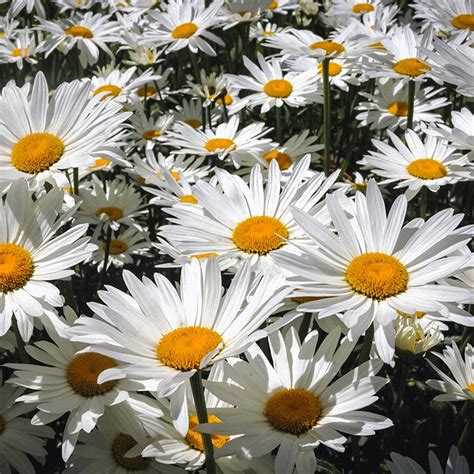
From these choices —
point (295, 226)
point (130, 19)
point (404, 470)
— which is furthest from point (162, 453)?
point (130, 19)

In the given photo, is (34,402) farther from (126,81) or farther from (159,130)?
(126,81)

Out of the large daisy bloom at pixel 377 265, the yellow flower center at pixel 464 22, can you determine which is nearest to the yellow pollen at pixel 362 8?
the yellow flower center at pixel 464 22

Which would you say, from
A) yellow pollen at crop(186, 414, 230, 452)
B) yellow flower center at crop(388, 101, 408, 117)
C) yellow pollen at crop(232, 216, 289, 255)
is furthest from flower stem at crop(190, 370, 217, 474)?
yellow flower center at crop(388, 101, 408, 117)

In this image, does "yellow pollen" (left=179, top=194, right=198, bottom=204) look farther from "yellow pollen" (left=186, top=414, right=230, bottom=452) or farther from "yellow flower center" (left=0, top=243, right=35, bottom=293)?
"yellow pollen" (left=186, top=414, right=230, bottom=452)

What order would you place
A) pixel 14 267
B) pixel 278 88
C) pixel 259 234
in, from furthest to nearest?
1. pixel 278 88
2. pixel 259 234
3. pixel 14 267

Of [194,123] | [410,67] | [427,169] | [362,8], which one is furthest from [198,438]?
[362,8]

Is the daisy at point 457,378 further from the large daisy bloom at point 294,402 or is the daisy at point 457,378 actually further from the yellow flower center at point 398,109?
the yellow flower center at point 398,109

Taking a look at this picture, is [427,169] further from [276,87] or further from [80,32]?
[80,32]
